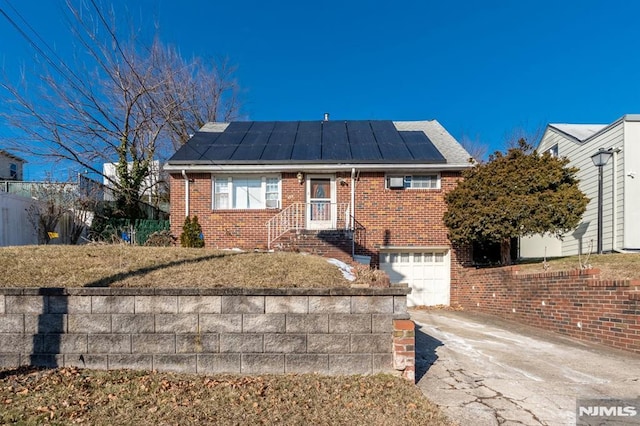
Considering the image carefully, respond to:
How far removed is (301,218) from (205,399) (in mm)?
7836

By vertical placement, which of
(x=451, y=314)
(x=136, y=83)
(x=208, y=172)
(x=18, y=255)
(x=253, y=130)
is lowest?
(x=451, y=314)

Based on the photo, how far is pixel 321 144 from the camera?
12734 mm

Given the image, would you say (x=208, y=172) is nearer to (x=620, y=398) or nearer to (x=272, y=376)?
(x=272, y=376)

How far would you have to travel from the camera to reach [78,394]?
351 centimetres

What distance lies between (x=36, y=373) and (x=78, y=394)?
31.5 inches

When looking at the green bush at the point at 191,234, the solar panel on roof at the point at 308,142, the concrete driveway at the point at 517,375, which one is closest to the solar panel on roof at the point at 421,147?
the solar panel on roof at the point at 308,142

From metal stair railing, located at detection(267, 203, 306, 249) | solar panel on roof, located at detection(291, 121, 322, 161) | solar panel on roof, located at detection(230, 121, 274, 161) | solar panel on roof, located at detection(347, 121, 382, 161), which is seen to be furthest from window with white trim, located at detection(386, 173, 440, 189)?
solar panel on roof, located at detection(230, 121, 274, 161)

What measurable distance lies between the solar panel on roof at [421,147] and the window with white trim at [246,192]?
4.60 m

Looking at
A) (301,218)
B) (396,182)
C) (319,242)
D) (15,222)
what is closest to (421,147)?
(396,182)

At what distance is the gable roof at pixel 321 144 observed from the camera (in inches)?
445

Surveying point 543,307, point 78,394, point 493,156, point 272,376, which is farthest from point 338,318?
point 493,156

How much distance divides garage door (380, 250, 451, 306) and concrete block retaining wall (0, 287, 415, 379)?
24.0 feet

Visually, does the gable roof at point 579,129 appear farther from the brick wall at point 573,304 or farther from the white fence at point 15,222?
the white fence at point 15,222

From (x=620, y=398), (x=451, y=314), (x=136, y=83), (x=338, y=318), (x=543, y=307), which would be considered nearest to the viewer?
(x=620, y=398)
